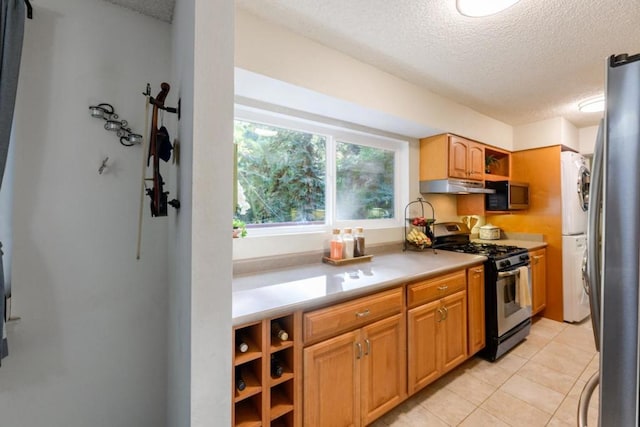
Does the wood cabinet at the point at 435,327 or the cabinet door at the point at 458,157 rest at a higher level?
the cabinet door at the point at 458,157

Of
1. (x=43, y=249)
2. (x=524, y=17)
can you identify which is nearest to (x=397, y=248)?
(x=524, y=17)

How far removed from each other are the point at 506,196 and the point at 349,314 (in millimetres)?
2648

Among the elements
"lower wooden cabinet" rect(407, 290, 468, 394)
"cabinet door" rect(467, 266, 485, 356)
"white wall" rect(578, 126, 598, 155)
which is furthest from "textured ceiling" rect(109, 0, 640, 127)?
"lower wooden cabinet" rect(407, 290, 468, 394)

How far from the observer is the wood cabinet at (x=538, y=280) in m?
2.99

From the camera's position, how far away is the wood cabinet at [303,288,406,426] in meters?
1.29

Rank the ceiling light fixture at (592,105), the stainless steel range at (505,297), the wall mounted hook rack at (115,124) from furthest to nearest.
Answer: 1. the ceiling light fixture at (592,105)
2. the stainless steel range at (505,297)
3. the wall mounted hook rack at (115,124)

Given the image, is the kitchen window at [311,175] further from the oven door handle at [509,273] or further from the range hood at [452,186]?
the oven door handle at [509,273]

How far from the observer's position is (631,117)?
2.18 ft

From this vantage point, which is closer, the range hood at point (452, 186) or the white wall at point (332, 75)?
the white wall at point (332, 75)

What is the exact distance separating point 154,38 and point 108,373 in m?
1.78

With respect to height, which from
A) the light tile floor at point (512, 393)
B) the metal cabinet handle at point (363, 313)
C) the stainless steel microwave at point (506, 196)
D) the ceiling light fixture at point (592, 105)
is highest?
the ceiling light fixture at point (592, 105)

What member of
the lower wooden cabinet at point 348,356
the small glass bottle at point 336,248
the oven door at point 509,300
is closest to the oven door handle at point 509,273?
the oven door at point 509,300

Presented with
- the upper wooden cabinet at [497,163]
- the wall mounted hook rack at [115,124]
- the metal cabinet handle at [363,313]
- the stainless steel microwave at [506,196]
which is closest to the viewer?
the wall mounted hook rack at [115,124]

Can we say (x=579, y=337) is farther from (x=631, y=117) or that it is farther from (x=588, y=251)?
(x=631, y=117)
